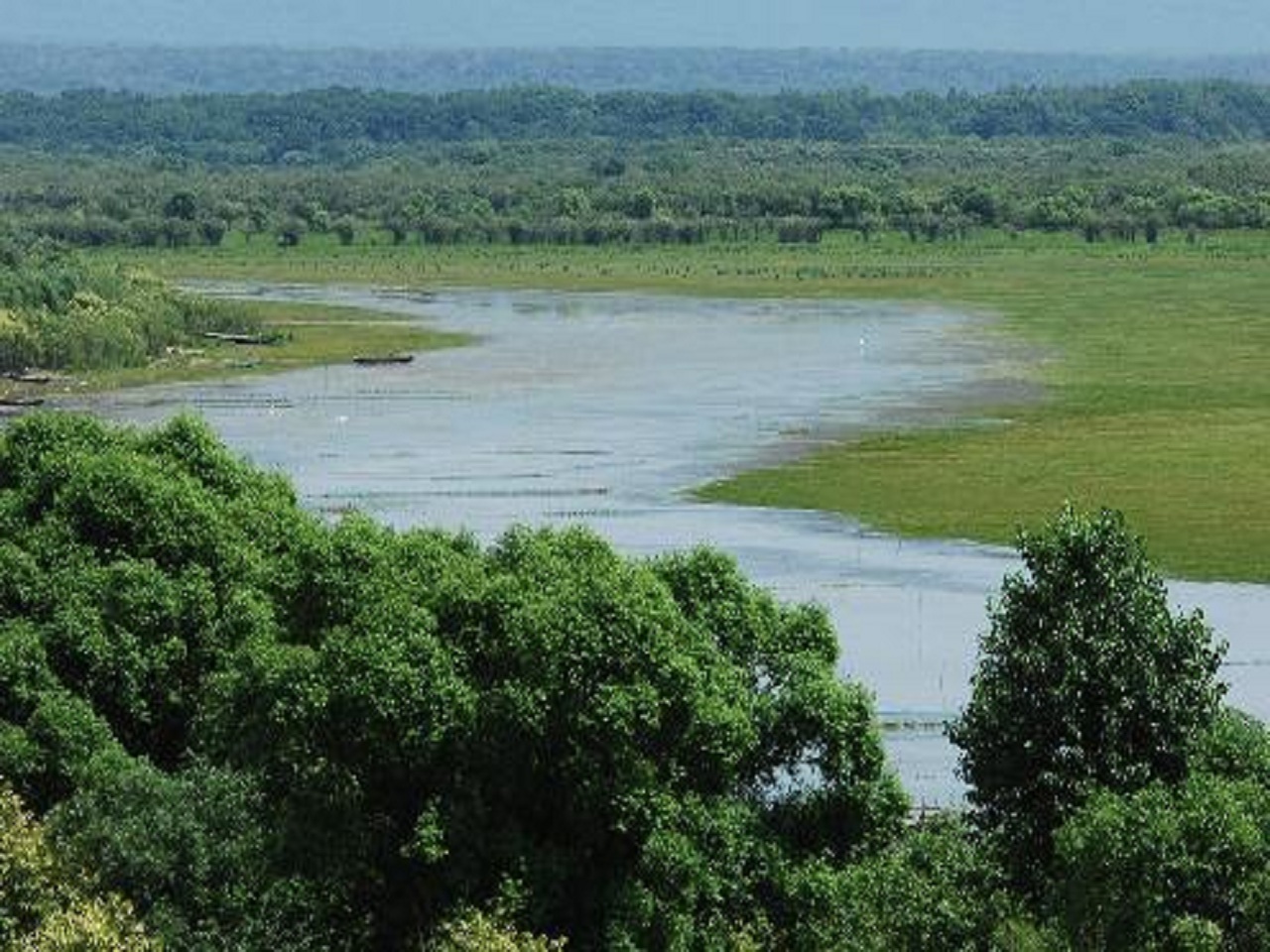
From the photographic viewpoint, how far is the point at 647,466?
84.8 metres

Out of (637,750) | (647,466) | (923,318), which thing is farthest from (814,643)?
(923,318)

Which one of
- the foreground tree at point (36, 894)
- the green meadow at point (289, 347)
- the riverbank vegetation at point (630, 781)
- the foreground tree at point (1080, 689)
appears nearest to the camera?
the foreground tree at point (36, 894)

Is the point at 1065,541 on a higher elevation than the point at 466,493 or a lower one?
higher

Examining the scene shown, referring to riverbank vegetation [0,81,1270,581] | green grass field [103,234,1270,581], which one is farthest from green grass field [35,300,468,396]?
green grass field [103,234,1270,581]

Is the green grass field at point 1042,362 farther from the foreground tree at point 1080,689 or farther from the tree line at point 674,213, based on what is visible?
the foreground tree at point 1080,689

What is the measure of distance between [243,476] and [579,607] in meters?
12.4

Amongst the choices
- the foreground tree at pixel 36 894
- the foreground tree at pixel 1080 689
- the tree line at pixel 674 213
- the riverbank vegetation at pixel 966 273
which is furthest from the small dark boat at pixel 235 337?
the foreground tree at pixel 1080 689

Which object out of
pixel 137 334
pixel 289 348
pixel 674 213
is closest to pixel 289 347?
pixel 289 348

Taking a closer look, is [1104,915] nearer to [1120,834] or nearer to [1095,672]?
[1120,834]

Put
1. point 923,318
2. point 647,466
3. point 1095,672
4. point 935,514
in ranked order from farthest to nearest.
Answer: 1. point 923,318
2. point 647,466
3. point 935,514
4. point 1095,672

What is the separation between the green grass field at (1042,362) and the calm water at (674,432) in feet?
8.75

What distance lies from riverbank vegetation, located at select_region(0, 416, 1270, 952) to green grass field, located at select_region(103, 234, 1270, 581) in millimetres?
33091

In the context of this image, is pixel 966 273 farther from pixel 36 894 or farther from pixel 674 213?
pixel 36 894

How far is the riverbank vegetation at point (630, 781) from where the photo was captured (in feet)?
102
